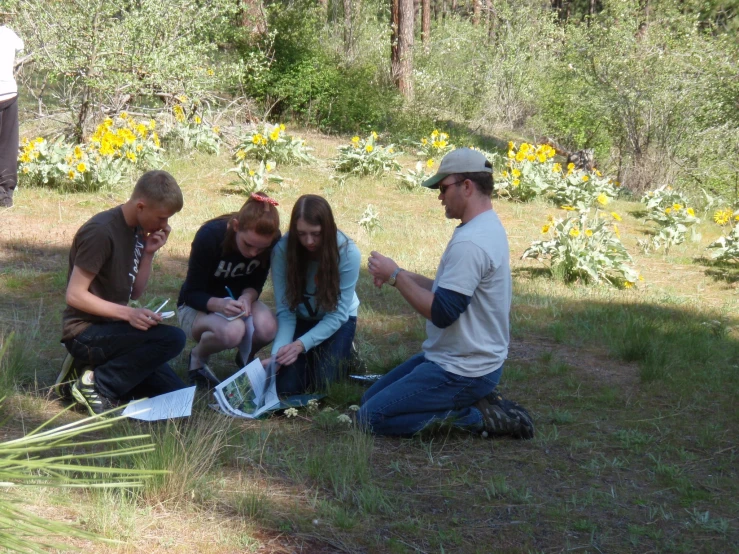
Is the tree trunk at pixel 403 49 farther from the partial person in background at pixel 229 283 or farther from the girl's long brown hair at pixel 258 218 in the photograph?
the girl's long brown hair at pixel 258 218

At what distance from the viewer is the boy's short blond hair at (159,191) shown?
390 centimetres

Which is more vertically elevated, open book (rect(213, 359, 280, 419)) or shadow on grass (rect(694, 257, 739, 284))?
open book (rect(213, 359, 280, 419))

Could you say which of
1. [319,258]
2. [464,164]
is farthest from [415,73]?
[464,164]

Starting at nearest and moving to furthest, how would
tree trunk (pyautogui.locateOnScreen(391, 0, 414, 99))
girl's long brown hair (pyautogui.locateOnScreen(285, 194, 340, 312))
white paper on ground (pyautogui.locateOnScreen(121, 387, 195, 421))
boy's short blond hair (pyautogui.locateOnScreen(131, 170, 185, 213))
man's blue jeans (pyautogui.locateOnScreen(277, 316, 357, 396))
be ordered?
1. white paper on ground (pyautogui.locateOnScreen(121, 387, 195, 421))
2. boy's short blond hair (pyautogui.locateOnScreen(131, 170, 185, 213))
3. girl's long brown hair (pyautogui.locateOnScreen(285, 194, 340, 312))
4. man's blue jeans (pyautogui.locateOnScreen(277, 316, 357, 396))
5. tree trunk (pyautogui.locateOnScreen(391, 0, 414, 99))

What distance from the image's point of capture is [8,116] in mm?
7504

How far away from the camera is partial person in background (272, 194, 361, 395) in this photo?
4352 millimetres

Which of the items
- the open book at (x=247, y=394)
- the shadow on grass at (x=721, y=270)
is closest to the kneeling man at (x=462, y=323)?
the open book at (x=247, y=394)

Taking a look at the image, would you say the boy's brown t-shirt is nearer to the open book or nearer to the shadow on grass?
the open book

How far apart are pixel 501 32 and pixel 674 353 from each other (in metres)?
14.4

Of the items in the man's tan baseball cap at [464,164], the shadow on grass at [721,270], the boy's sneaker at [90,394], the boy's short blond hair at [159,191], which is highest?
the man's tan baseball cap at [464,164]

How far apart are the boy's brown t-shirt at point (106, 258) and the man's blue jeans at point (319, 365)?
96cm

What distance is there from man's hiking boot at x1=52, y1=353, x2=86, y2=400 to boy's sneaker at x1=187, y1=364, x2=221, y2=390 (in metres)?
0.65

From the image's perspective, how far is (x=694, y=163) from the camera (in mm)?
12641

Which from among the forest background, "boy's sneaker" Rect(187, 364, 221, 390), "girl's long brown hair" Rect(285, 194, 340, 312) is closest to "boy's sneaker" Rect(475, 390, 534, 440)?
"girl's long brown hair" Rect(285, 194, 340, 312)
